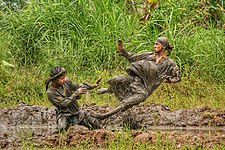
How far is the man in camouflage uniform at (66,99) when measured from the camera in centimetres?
756

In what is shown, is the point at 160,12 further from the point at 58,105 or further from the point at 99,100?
the point at 58,105

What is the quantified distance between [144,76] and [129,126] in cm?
72

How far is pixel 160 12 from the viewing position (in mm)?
14156

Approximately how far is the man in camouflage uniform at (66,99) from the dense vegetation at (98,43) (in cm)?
367

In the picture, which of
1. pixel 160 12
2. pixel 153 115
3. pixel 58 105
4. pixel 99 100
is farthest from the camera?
pixel 160 12

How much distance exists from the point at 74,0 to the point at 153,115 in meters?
4.98

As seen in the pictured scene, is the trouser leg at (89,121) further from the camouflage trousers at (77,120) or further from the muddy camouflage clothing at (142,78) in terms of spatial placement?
the muddy camouflage clothing at (142,78)

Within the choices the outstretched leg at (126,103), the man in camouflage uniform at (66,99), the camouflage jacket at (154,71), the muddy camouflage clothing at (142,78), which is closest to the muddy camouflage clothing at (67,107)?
the man in camouflage uniform at (66,99)

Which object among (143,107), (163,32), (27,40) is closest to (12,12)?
(27,40)

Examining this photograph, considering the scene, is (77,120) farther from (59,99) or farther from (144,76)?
(144,76)

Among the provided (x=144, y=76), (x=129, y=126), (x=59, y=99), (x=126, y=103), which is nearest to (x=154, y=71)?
(x=144, y=76)

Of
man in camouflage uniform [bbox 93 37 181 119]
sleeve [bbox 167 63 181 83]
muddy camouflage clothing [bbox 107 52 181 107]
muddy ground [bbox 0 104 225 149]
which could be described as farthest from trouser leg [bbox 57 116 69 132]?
sleeve [bbox 167 63 181 83]

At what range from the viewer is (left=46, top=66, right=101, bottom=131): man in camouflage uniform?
756 centimetres

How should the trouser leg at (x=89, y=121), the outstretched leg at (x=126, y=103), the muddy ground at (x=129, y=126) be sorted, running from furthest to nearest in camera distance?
the outstretched leg at (x=126, y=103) → the trouser leg at (x=89, y=121) → the muddy ground at (x=129, y=126)
